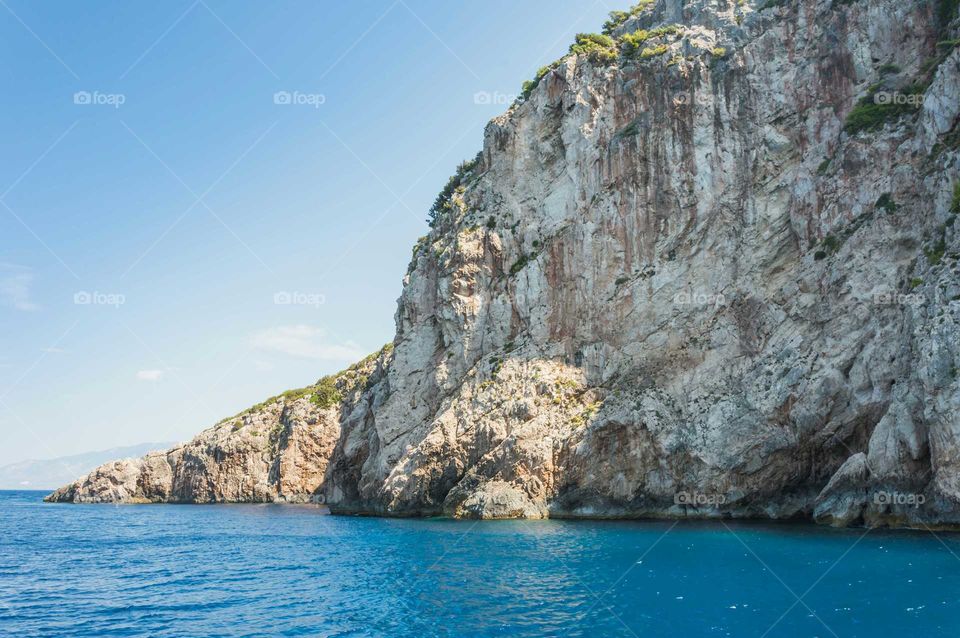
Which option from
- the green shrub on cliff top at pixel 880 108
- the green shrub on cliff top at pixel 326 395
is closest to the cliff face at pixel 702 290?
the green shrub on cliff top at pixel 880 108

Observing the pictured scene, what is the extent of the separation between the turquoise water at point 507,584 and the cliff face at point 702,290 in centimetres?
575

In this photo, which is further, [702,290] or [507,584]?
[702,290]

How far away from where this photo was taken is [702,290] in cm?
5803

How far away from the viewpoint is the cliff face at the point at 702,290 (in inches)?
1777

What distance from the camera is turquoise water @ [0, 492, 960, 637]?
23031 mm

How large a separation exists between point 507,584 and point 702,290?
36.4 m

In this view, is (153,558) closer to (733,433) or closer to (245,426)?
(733,433)

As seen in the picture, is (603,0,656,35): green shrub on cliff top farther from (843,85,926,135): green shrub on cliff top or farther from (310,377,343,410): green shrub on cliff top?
(310,377,343,410): green shrub on cliff top

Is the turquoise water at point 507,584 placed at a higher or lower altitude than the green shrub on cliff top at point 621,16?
lower

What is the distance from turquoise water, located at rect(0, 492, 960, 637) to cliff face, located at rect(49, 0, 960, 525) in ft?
18.9

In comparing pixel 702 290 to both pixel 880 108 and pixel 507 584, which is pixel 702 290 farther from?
pixel 507 584

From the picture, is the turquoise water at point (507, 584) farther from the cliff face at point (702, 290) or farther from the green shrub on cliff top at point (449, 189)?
the green shrub on cliff top at point (449, 189)

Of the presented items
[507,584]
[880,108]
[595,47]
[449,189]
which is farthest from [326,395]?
[880,108]

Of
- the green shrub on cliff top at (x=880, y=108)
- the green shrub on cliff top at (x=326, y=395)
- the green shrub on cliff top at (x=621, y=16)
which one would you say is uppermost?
the green shrub on cliff top at (x=621, y=16)
